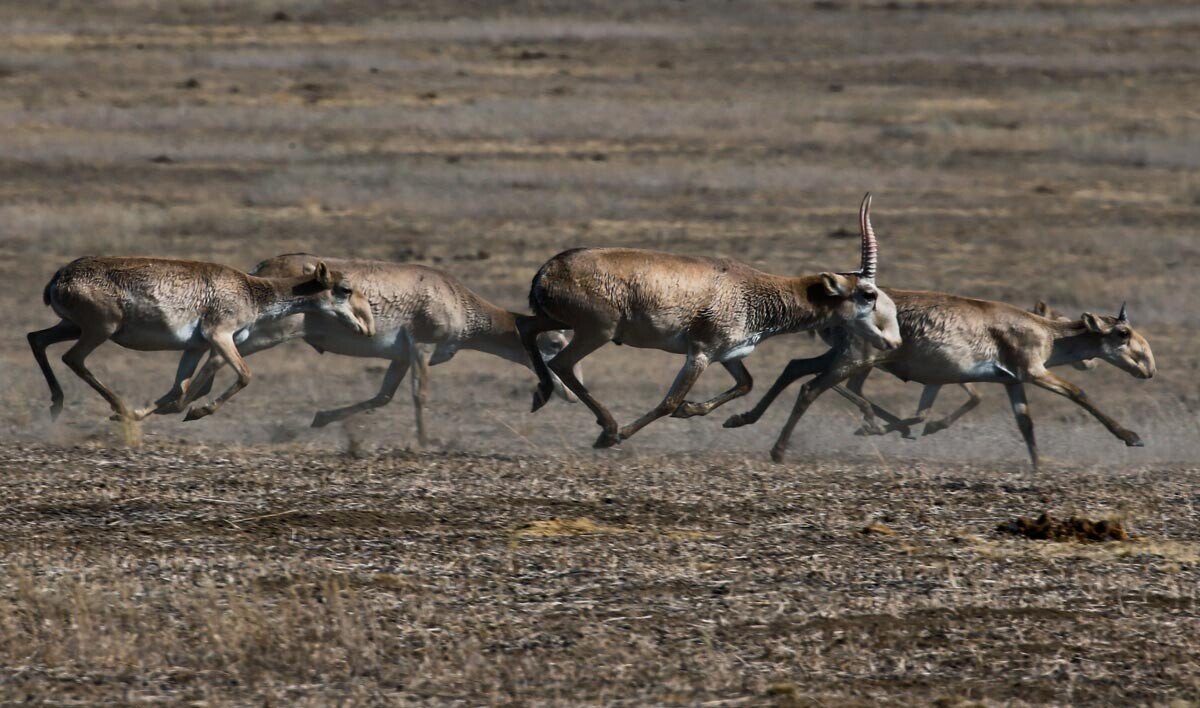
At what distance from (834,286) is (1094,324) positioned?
6.99ft

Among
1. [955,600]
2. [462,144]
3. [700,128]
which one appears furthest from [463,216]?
[955,600]

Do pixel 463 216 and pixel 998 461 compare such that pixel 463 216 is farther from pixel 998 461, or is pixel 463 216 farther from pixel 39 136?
pixel 998 461

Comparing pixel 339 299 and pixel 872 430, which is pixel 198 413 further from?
pixel 872 430

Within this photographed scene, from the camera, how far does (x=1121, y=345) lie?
51.8 feet

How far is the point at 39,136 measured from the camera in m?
27.7

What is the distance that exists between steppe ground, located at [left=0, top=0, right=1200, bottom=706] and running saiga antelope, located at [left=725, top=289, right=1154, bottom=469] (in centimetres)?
47

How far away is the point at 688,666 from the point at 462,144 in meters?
19.8

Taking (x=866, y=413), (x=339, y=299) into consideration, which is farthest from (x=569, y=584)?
(x=866, y=413)

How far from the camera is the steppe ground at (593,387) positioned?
8766 millimetres

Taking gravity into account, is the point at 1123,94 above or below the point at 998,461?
above

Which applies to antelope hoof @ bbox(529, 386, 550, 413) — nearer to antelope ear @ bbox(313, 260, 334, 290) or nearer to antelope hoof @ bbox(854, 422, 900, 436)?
antelope ear @ bbox(313, 260, 334, 290)

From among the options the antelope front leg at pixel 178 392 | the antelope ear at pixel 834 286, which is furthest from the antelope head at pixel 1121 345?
the antelope front leg at pixel 178 392

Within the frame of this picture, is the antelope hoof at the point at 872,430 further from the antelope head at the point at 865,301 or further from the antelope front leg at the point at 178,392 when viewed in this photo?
the antelope front leg at the point at 178,392

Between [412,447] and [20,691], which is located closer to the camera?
[20,691]
